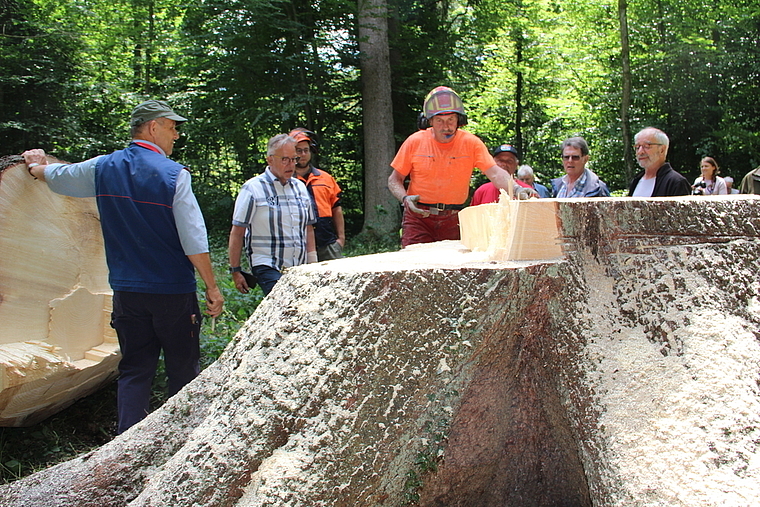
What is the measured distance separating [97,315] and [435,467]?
8.26 ft

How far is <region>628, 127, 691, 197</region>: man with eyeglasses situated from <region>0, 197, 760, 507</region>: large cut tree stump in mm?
1839

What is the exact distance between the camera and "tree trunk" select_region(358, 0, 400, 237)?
30.8ft

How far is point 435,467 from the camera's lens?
184 cm

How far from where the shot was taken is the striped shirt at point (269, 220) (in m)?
3.69

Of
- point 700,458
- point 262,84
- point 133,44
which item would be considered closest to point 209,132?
point 262,84

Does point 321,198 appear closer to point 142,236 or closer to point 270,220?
point 270,220

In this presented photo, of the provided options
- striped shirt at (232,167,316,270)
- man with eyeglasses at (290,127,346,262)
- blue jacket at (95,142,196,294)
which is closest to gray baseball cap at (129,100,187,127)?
blue jacket at (95,142,196,294)

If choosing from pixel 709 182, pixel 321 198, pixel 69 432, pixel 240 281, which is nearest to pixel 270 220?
pixel 240 281

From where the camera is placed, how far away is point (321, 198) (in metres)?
4.58

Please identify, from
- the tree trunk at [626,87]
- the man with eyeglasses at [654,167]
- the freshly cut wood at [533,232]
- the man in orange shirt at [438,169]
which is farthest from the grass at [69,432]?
the tree trunk at [626,87]

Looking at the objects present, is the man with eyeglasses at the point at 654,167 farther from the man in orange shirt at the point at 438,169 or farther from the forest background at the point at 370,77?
the forest background at the point at 370,77

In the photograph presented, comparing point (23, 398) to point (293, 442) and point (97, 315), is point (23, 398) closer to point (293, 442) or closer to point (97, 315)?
point (97, 315)

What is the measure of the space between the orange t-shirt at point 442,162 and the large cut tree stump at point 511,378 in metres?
2.20

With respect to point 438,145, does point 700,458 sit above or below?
below
